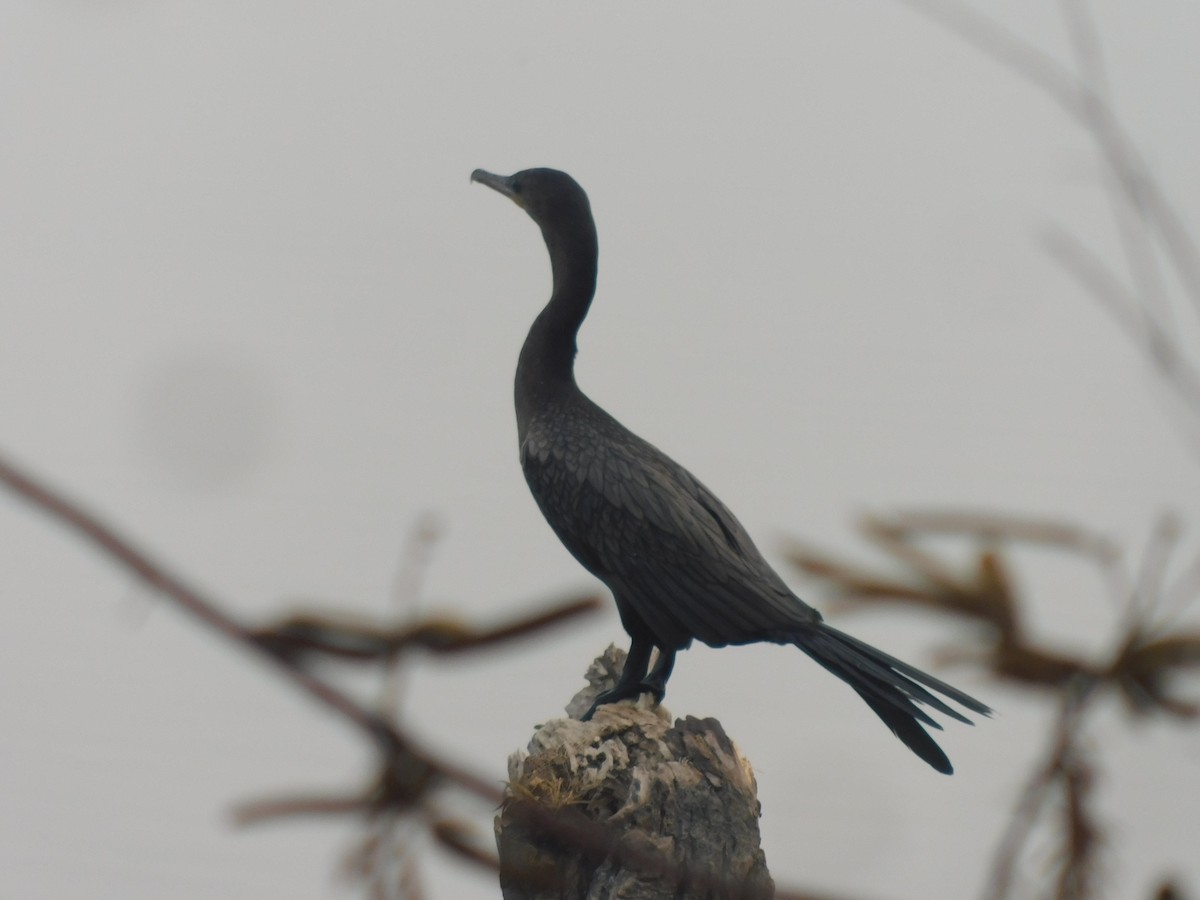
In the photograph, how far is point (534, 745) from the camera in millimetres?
2865

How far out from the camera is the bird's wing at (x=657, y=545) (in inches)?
102

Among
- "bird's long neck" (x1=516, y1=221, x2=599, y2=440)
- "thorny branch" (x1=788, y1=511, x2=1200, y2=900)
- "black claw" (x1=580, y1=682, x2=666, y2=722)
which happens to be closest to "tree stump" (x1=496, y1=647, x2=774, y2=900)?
"black claw" (x1=580, y1=682, x2=666, y2=722)

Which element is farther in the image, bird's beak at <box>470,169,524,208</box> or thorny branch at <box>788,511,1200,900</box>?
bird's beak at <box>470,169,524,208</box>

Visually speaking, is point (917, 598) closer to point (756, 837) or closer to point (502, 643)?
point (502, 643)

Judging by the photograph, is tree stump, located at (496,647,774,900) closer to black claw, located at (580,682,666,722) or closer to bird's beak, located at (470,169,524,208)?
black claw, located at (580,682,666,722)

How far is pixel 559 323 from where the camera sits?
2980mm

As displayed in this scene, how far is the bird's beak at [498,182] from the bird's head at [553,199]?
0.10ft

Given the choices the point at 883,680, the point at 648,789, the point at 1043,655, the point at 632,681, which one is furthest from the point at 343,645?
the point at 632,681

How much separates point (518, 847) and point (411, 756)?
7.61 feet

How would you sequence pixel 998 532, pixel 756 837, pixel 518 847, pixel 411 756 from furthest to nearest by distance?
pixel 756 837
pixel 518 847
pixel 998 532
pixel 411 756

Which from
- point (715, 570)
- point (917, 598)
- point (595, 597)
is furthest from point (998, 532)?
point (715, 570)

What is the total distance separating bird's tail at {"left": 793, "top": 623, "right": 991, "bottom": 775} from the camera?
7.93 feet

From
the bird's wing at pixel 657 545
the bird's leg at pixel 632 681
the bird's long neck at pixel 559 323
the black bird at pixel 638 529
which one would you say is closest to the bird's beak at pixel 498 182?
the black bird at pixel 638 529

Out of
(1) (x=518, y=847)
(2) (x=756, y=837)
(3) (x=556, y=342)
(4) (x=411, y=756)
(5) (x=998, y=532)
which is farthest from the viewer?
(3) (x=556, y=342)
